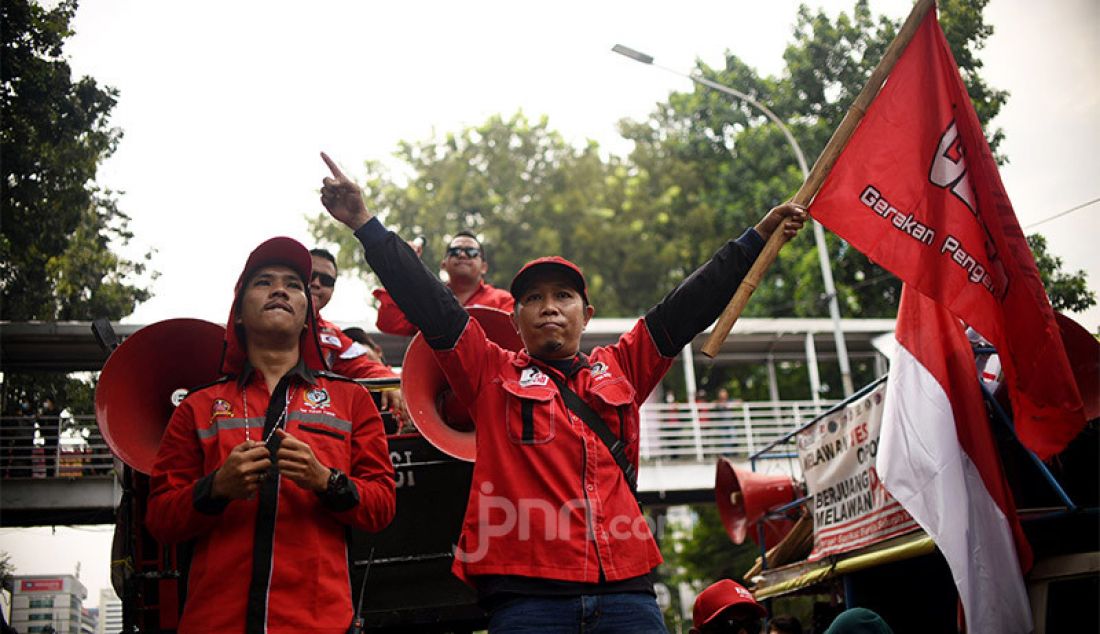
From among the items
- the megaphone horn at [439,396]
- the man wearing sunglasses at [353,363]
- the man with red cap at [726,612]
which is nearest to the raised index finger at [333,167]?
the megaphone horn at [439,396]

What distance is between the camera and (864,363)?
82.2 ft

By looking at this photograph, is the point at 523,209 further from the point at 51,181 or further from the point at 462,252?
the point at 462,252

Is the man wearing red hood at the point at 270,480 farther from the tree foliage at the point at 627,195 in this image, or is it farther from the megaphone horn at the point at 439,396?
the tree foliage at the point at 627,195

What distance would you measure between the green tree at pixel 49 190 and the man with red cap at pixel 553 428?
5182 millimetres

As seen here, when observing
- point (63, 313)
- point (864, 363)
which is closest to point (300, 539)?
point (63, 313)

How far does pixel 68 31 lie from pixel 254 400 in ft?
19.1

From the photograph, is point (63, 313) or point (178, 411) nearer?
point (178, 411)

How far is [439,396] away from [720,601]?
1844 millimetres

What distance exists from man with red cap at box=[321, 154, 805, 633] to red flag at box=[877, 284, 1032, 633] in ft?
6.97

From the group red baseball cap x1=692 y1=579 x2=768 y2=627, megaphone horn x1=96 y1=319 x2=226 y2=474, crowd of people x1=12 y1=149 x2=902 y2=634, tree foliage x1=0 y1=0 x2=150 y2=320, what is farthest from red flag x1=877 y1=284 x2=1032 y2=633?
tree foliage x1=0 y1=0 x2=150 y2=320

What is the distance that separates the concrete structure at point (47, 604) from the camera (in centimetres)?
486

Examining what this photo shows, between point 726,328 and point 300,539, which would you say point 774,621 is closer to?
point 726,328

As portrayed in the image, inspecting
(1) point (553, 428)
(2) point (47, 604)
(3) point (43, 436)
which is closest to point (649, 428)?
(3) point (43, 436)

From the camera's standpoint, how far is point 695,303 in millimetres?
3709
